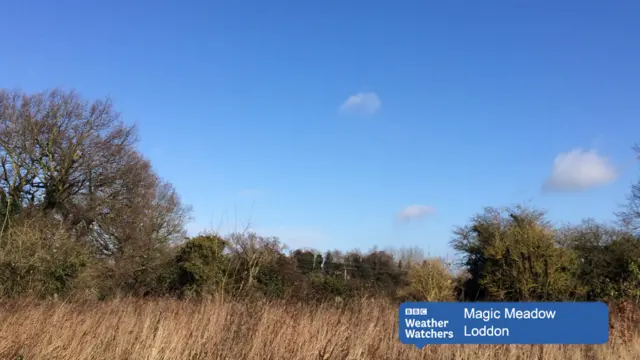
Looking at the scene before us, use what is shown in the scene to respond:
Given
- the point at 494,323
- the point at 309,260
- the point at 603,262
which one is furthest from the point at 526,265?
the point at 309,260

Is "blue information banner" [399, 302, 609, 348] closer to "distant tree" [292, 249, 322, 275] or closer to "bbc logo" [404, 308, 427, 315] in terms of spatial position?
"bbc logo" [404, 308, 427, 315]

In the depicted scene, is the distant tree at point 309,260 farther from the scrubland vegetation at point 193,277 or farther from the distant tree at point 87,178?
the distant tree at point 87,178

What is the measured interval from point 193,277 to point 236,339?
15025 mm

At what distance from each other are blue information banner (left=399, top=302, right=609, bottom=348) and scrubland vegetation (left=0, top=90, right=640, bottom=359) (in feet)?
1.67

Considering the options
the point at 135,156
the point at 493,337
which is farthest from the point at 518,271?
the point at 135,156

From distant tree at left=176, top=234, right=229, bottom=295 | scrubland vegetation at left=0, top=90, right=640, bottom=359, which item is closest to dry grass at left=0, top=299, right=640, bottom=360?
scrubland vegetation at left=0, top=90, right=640, bottom=359

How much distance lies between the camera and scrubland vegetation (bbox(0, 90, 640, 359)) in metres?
5.52

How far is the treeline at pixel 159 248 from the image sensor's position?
46.8 ft

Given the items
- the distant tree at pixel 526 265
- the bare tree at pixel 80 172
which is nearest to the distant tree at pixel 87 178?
the bare tree at pixel 80 172

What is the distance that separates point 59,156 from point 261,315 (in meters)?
27.5

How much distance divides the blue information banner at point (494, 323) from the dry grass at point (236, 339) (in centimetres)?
49

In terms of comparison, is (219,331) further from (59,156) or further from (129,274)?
(59,156)

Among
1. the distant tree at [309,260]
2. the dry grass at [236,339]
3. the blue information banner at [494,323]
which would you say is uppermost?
the distant tree at [309,260]

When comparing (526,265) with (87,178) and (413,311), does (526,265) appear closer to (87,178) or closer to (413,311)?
(413,311)
